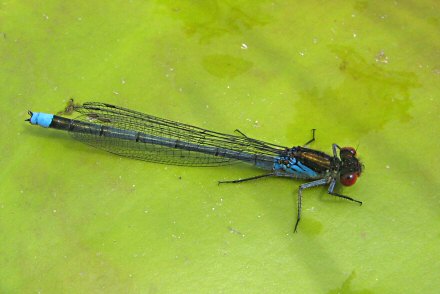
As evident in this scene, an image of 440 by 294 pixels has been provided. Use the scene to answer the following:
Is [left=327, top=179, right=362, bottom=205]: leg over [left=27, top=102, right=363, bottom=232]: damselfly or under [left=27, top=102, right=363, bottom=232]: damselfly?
under

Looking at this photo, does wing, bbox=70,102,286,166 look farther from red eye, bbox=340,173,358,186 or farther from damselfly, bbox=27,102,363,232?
red eye, bbox=340,173,358,186

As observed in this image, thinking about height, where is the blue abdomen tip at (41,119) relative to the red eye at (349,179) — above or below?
below

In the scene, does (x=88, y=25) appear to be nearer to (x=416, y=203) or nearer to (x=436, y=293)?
(x=416, y=203)

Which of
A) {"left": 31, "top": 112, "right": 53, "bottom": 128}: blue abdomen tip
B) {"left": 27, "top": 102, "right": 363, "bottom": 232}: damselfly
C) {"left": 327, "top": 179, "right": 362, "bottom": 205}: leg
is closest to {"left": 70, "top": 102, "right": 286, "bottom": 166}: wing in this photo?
{"left": 27, "top": 102, "right": 363, "bottom": 232}: damselfly

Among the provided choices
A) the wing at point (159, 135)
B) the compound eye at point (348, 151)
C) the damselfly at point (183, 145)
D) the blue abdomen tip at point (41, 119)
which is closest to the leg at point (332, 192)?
the damselfly at point (183, 145)

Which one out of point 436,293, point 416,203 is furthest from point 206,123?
point 436,293

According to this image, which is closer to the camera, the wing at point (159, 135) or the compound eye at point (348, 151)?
the compound eye at point (348, 151)

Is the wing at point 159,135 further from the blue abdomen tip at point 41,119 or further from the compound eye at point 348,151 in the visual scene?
the compound eye at point 348,151
